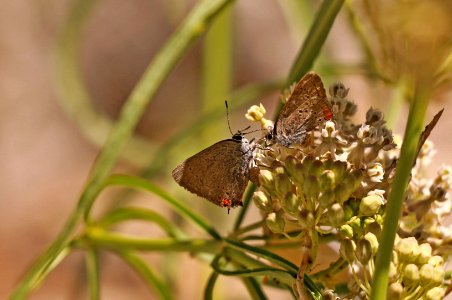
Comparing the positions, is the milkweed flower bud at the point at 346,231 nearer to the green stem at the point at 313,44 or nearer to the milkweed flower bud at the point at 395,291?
the milkweed flower bud at the point at 395,291

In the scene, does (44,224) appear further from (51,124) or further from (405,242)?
(405,242)

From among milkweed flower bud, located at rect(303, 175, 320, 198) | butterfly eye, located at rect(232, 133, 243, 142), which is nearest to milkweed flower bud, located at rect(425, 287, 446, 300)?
milkweed flower bud, located at rect(303, 175, 320, 198)

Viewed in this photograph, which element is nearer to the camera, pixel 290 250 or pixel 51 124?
pixel 290 250

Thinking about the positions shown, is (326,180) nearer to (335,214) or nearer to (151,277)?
(335,214)

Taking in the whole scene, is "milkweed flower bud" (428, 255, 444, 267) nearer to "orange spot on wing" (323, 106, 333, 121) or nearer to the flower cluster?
the flower cluster

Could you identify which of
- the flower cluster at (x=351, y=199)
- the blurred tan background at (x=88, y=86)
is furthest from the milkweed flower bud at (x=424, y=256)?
the blurred tan background at (x=88, y=86)

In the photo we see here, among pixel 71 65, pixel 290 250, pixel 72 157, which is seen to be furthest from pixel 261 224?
pixel 72 157

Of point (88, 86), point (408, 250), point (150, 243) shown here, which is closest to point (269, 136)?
point (408, 250)
